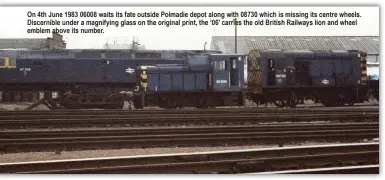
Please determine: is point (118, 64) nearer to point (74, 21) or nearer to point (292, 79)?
point (292, 79)

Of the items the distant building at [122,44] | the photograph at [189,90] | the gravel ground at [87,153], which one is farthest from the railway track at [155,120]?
the gravel ground at [87,153]

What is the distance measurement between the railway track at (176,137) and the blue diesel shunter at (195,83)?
197 inches

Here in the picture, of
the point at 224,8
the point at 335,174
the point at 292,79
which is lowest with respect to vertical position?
the point at 335,174

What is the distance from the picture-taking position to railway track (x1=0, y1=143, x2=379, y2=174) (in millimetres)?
6496

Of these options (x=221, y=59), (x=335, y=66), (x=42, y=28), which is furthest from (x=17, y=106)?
(x=335, y=66)

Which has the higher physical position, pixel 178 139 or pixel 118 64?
pixel 118 64

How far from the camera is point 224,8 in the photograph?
7449 mm

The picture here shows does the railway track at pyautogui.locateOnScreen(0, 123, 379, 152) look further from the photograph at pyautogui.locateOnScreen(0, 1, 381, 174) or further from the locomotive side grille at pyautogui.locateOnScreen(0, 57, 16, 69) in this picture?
the locomotive side grille at pyautogui.locateOnScreen(0, 57, 16, 69)

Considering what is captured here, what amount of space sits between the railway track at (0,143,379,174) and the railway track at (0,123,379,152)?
1.58 metres

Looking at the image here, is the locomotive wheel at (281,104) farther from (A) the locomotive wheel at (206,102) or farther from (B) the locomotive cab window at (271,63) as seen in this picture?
(A) the locomotive wheel at (206,102)

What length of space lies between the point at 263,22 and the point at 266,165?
8.17ft

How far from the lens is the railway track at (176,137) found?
8.54m

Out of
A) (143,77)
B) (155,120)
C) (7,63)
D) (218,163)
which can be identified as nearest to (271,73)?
(143,77)

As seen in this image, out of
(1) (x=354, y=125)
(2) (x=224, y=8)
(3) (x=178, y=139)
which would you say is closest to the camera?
(2) (x=224, y=8)
